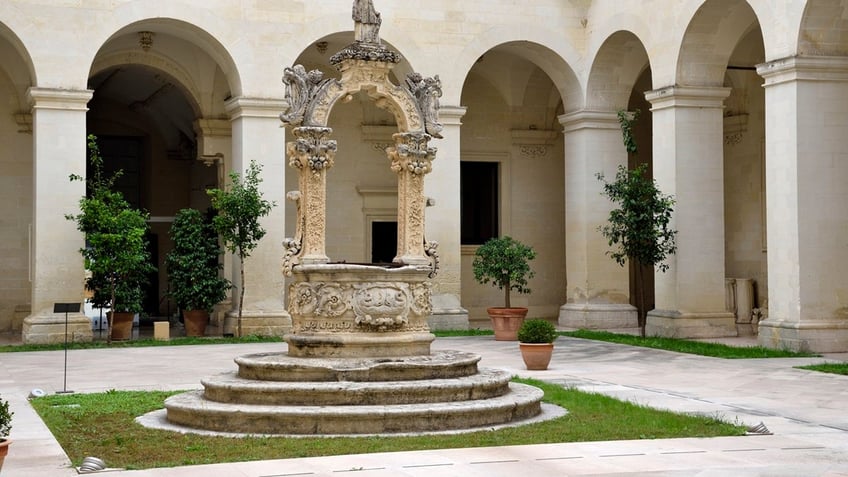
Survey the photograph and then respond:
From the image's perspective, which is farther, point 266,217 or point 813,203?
point 266,217

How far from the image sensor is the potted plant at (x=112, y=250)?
62.6ft

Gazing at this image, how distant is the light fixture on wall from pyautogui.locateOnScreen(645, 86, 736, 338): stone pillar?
10.2m

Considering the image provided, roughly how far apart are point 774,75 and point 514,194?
389 inches

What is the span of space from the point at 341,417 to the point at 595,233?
14.2 m

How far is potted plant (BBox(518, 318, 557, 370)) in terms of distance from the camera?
14.3m

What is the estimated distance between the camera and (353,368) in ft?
32.2

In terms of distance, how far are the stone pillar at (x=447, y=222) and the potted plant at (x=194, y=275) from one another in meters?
4.15

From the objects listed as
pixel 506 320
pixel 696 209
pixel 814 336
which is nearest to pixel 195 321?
pixel 506 320

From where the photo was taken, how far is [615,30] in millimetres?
21406

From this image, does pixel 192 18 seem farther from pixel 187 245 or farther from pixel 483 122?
pixel 483 122

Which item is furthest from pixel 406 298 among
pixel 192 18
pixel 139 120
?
pixel 139 120

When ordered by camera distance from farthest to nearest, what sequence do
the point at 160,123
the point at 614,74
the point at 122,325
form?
the point at 160,123 → the point at 614,74 → the point at 122,325

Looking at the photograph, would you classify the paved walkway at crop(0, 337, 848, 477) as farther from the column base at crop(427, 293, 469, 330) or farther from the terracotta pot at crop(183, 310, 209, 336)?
the terracotta pot at crop(183, 310, 209, 336)

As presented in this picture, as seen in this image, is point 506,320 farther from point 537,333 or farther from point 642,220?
point 537,333
